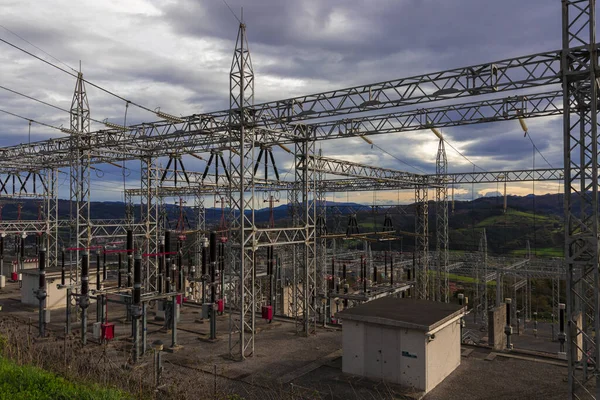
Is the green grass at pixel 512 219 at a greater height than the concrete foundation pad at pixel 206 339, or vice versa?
the green grass at pixel 512 219

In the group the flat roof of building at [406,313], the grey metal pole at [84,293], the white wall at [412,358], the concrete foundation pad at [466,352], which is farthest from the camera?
the grey metal pole at [84,293]

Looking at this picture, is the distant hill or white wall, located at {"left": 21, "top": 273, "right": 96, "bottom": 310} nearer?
white wall, located at {"left": 21, "top": 273, "right": 96, "bottom": 310}

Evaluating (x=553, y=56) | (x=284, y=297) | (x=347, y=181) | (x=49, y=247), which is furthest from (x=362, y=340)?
(x=49, y=247)

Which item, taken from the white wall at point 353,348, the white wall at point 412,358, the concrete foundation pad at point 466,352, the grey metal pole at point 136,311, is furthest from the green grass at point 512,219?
the grey metal pole at point 136,311

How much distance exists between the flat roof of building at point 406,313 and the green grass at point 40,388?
7.15 m

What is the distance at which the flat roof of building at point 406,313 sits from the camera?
41.3 feet

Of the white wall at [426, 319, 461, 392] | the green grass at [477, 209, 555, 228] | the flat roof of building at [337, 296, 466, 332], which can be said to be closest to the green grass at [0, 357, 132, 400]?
the flat roof of building at [337, 296, 466, 332]

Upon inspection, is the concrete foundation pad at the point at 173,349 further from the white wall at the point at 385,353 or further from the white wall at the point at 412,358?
the white wall at the point at 412,358

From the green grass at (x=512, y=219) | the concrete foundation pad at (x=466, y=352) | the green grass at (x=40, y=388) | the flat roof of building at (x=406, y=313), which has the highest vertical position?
the green grass at (x=512, y=219)

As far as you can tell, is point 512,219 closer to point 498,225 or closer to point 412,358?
point 498,225

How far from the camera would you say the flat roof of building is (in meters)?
12.6

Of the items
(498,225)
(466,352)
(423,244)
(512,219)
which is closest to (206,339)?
(466,352)

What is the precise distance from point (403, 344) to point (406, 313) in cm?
128

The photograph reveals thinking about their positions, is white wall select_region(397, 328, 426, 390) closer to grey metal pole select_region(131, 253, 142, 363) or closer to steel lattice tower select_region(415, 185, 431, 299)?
grey metal pole select_region(131, 253, 142, 363)
